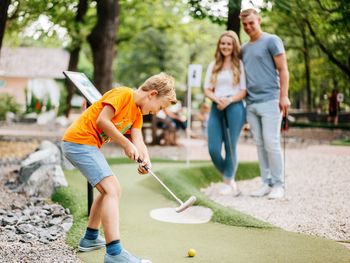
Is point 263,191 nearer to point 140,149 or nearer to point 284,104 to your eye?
point 284,104

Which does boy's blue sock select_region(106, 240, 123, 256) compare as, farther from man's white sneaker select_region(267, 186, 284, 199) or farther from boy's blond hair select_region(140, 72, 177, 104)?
man's white sneaker select_region(267, 186, 284, 199)

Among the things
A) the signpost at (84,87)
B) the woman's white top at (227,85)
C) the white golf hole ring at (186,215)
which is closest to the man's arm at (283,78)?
the woman's white top at (227,85)

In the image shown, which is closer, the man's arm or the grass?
the grass

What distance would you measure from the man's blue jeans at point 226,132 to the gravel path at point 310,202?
0.38 m

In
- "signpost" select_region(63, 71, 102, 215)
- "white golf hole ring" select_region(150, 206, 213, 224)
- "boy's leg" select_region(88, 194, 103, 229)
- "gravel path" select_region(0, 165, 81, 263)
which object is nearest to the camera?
"gravel path" select_region(0, 165, 81, 263)

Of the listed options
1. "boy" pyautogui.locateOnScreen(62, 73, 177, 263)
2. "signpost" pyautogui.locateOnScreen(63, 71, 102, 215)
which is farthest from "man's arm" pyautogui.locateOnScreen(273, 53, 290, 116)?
"boy" pyautogui.locateOnScreen(62, 73, 177, 263)

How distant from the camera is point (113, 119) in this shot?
3262mm

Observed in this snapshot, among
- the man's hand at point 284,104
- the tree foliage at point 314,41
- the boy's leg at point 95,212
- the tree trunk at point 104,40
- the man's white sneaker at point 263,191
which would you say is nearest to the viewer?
the boy's leg at point 95,212

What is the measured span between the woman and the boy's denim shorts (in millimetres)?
2490

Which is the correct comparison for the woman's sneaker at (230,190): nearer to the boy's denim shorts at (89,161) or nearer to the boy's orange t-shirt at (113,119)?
the boy's orange t-shirt at (113,119)

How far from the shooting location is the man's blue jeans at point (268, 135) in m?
5.46

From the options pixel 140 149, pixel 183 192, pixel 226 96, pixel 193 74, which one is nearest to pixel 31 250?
pixel 140 149

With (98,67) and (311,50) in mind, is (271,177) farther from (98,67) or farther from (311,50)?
(311,50)

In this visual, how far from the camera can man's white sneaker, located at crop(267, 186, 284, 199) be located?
5586 millimetres
